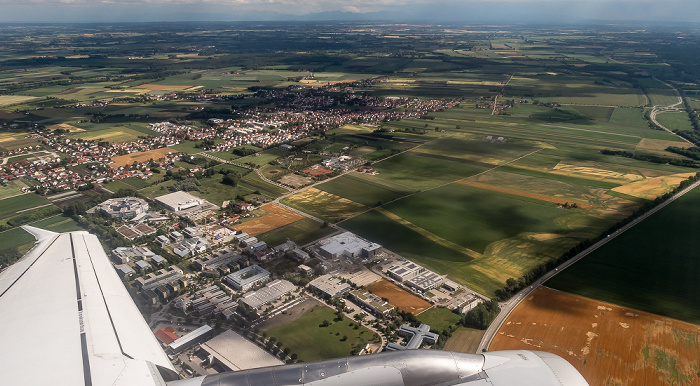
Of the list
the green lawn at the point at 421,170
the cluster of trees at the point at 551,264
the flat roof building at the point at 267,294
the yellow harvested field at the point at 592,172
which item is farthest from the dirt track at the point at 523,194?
the flat roof building at the point at 267,294

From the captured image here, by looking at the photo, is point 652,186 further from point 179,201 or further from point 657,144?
point 179,201

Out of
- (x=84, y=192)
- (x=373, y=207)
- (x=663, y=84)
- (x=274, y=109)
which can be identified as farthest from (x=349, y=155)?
(x=663, y=84)

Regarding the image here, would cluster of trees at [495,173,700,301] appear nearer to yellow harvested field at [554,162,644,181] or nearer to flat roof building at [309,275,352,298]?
yellow harvested field at [554,162,644,181]

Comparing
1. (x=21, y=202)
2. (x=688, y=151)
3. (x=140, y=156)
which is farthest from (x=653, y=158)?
(x=21, y=202)

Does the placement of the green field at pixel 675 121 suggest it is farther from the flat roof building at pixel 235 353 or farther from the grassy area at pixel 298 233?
the flat roof building at pixel 235 353

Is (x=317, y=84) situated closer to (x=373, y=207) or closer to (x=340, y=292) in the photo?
(x=373, y=207)

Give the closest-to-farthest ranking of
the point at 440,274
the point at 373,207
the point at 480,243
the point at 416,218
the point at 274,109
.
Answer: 1. the point at 440,274
2. the point at 480,243
3. the point at 416,218
4. the point at 373,207
5. the point at 274,109
